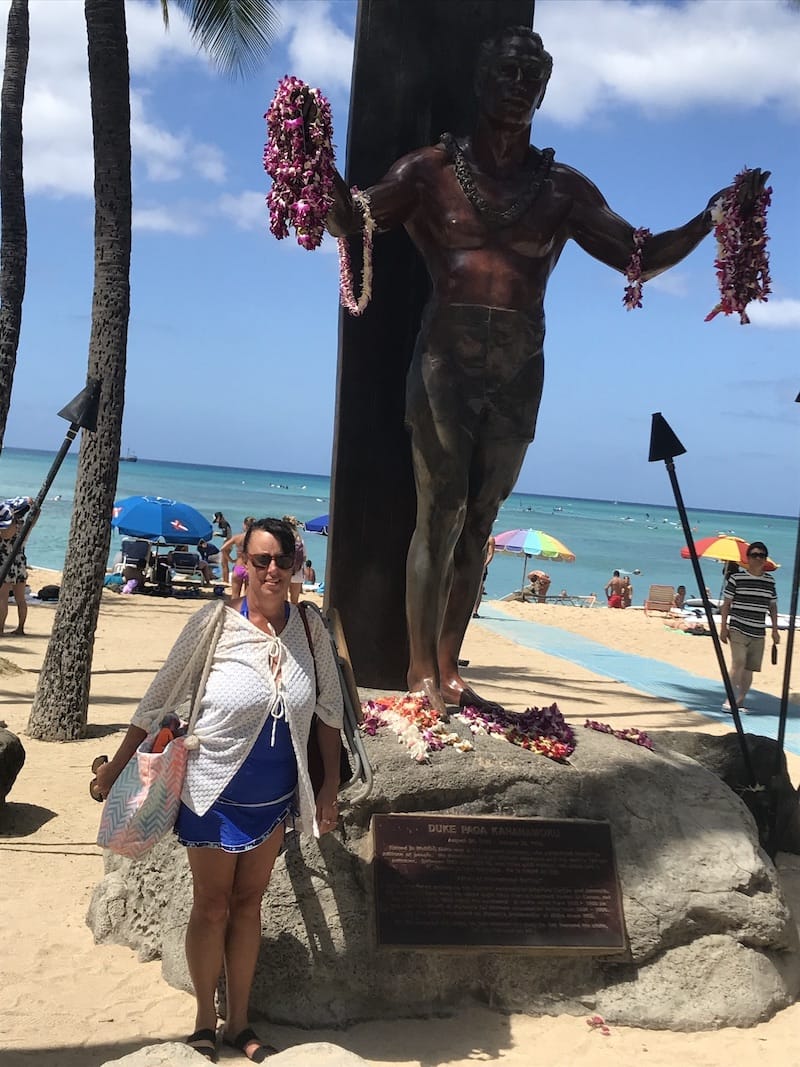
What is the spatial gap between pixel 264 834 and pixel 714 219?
10.2 feet

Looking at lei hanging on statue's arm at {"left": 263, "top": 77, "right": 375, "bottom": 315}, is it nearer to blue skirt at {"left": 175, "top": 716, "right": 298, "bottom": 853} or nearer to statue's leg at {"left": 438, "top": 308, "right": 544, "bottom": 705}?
statue's leg at {"left": 438, "top": 308, "right": 544, "bottom": 705}

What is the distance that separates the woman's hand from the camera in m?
3.38

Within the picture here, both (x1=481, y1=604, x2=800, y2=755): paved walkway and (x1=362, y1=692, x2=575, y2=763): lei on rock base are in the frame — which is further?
(x1=481, y1=604, x2=800, y2=755): paved walkway

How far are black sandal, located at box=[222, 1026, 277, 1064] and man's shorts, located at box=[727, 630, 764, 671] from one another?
7948 mm

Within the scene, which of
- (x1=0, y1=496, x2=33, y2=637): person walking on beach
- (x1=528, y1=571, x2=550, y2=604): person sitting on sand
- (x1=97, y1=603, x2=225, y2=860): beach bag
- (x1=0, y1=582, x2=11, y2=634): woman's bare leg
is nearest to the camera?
(x1=97, y1=603, x2=225, y2=860): beach bag

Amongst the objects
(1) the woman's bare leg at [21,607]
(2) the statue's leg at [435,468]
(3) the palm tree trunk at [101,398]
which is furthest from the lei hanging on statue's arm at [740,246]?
(1) the woman's bare leg at [21,607]

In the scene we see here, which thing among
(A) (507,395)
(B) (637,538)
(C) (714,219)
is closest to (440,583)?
(A) (507,395)

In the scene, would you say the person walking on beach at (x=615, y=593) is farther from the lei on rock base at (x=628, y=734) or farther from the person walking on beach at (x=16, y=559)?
the lei on rock base at (x=628, y=734)

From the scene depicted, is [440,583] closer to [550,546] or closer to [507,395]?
[507,395]

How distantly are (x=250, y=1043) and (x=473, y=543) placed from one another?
2400mm

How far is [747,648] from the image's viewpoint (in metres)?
10.5

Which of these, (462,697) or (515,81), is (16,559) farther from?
(515,81)

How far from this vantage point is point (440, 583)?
15.7ft

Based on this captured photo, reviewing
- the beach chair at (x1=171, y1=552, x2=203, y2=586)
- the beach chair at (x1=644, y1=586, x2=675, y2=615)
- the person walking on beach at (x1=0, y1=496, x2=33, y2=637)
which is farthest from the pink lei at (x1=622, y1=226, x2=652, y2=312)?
the beach chair at (x1=644, y1=586, x2=675, y2=615)
